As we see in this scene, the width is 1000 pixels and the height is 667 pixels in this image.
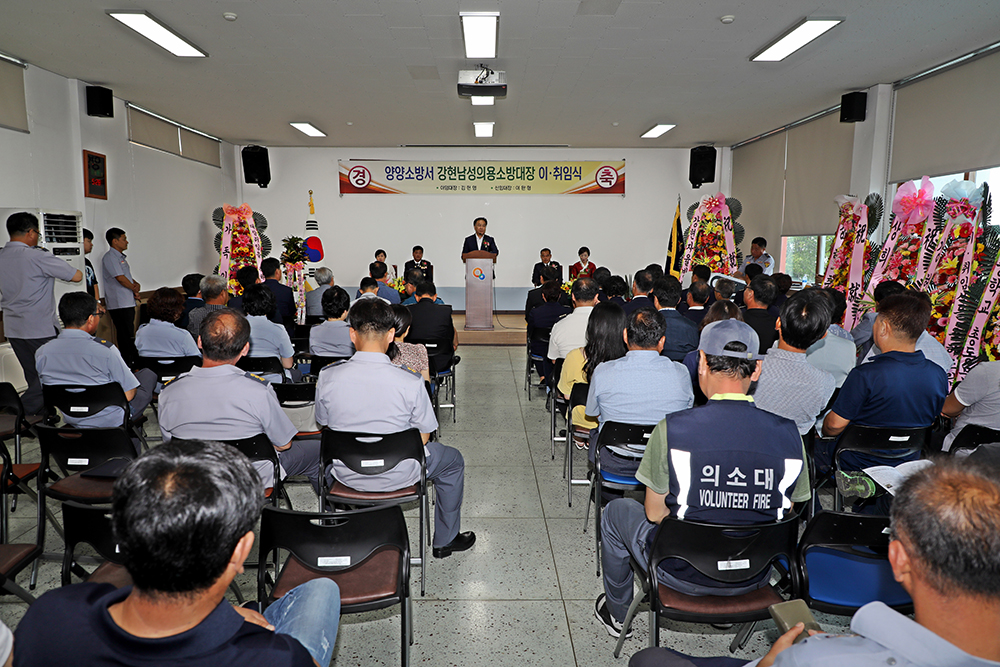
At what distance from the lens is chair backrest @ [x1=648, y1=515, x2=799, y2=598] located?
1.82m

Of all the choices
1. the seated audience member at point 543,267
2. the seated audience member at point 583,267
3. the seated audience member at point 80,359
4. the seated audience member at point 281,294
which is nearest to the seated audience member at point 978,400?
the seated audience member at point 80,359

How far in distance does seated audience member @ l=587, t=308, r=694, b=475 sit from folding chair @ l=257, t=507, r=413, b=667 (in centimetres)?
125

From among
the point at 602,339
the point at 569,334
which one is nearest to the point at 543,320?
the point at 569,334

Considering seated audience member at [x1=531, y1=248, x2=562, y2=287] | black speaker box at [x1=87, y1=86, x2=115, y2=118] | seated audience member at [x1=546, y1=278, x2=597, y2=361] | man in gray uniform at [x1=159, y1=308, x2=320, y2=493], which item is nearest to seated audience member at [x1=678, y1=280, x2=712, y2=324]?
seated audience member at [x1=546, y1=278, x2=597, y2=361]

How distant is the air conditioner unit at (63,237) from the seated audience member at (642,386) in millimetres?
6146

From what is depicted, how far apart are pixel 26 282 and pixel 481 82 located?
15.0ft

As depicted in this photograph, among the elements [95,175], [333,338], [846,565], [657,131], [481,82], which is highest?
[657,131]

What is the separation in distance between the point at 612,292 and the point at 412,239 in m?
7.32

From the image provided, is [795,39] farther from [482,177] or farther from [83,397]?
[482,177]

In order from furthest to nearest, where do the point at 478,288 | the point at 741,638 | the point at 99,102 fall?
1. the point at 478,288
2. the point at 99,102
3. the point at 741,638

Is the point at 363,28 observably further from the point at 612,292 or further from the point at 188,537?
the point at 188,537

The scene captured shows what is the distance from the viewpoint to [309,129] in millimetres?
9969

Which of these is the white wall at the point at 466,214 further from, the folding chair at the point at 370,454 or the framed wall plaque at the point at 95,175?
the folding chair at the point at 370,454

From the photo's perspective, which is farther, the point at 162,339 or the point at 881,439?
the point at 162,339
